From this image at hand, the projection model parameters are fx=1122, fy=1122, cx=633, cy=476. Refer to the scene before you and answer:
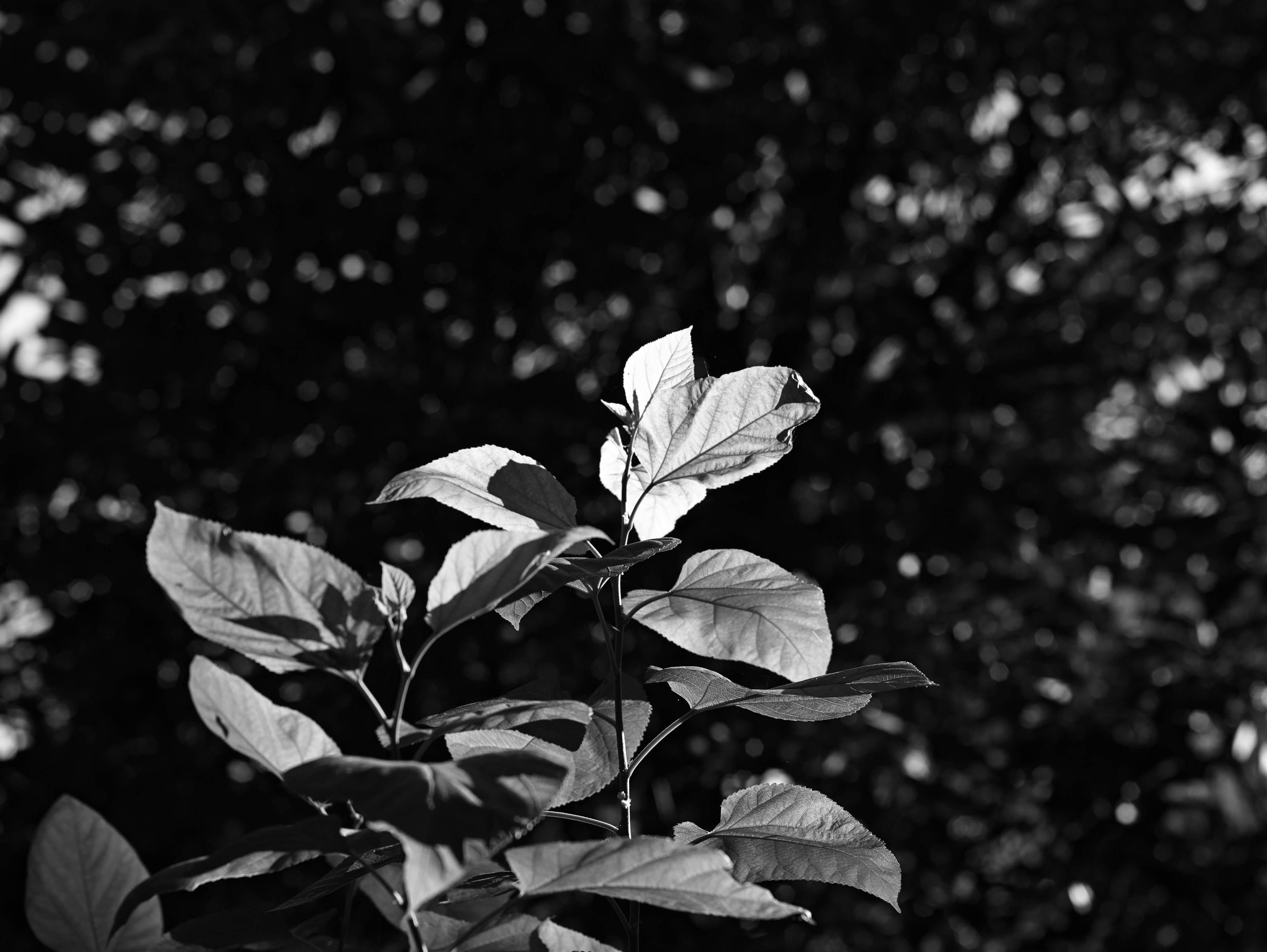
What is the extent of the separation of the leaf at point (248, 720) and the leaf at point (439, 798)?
12cm

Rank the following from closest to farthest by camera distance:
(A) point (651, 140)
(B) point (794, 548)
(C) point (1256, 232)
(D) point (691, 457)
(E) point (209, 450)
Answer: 1. (D) point (691, 457)
2. (B) point (794, 548)
3. (A) point (651, 140)
4. (E) point (209, 450)
5. (C) point (1256, 232)

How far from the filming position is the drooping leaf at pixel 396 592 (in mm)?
478

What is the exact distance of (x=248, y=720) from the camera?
50cm

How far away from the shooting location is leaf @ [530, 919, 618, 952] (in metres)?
0.49

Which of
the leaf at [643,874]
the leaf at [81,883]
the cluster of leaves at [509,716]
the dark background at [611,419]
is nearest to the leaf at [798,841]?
the cluster of leaves at [509,716]

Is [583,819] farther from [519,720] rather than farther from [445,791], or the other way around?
[445,791]

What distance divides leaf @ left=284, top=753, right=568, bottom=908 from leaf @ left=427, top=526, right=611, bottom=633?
7cm

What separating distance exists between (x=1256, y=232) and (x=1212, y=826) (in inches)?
52.6

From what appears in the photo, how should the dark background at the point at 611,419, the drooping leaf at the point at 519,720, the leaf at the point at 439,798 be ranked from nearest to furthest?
the leaf at the point at 439,798
the drooping leaf at the point at 519,720
the dark background at the point at 611,419

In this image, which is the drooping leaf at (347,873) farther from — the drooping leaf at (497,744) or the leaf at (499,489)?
the leaf at (499,489)

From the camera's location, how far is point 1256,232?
102 inches

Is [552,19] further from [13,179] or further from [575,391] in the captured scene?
[13,179]

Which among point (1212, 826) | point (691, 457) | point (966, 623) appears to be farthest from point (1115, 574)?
point (691, 457)

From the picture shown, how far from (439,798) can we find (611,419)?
1.55 meters
